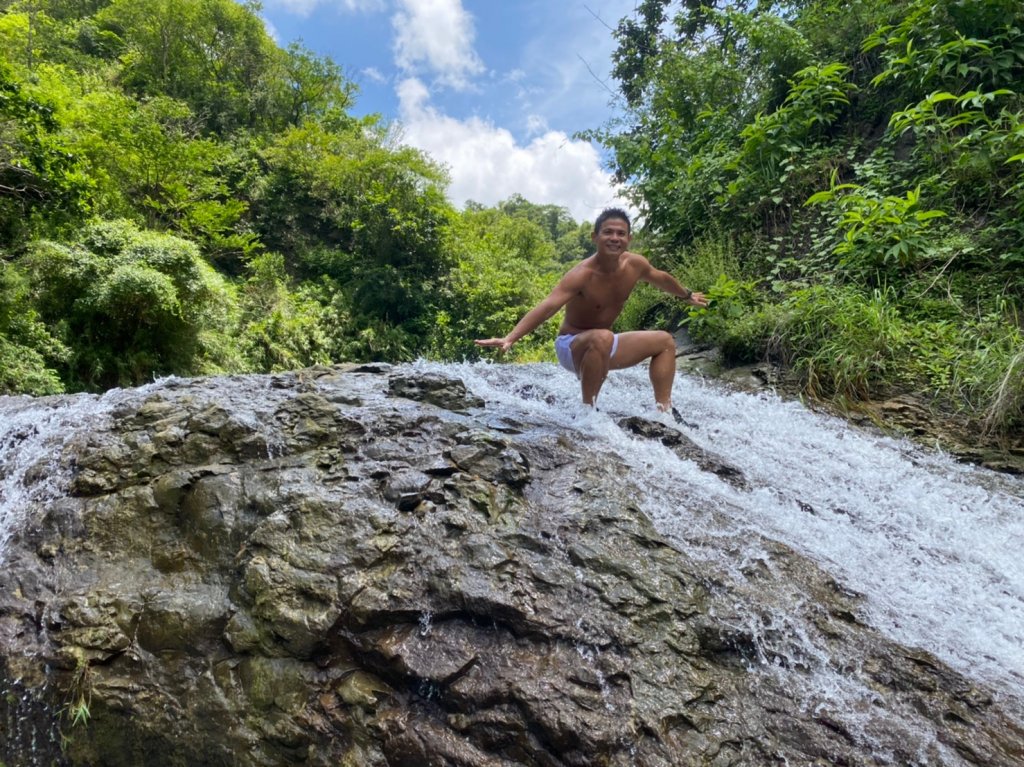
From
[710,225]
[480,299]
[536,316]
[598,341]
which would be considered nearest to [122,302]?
[536,316]

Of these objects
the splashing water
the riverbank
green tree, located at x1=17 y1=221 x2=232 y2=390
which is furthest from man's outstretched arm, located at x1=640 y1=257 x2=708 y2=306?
green tree, located at x1=17 y1=221 x2=232 y2=390

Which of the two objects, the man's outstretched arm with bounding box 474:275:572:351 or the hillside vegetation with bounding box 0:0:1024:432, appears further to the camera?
the hillside vegetation with bounding box 0:0:1024:432

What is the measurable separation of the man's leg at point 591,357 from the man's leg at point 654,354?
0.08 metres

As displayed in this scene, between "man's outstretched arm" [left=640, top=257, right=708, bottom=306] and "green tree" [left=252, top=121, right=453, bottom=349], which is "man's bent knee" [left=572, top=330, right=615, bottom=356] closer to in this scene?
"man's outstretched arm" [left=640, top=257, right=708, bottom=306]

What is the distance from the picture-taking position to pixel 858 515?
269 cm

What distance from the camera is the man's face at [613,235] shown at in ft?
10.8

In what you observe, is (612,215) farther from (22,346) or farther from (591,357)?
(22,346)

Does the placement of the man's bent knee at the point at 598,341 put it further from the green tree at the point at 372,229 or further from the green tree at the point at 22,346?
the green tree at the point at 372,229

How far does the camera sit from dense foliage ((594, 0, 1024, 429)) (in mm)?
4289

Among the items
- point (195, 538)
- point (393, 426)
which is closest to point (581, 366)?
point (393, 426)

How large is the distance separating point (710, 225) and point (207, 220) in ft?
37.7

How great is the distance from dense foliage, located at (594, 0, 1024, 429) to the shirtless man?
78.7 inches

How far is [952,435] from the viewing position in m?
3.69

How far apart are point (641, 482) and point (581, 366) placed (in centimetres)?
108
